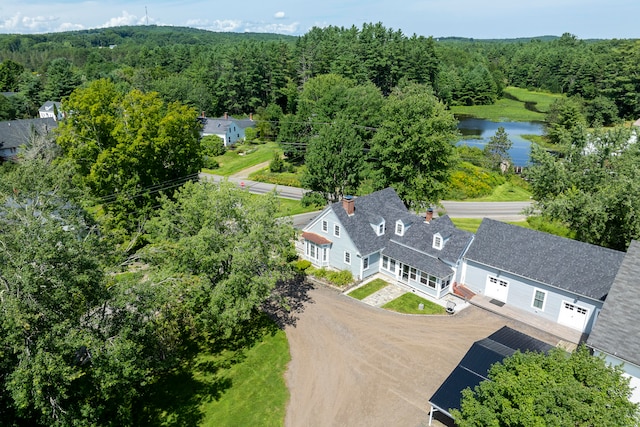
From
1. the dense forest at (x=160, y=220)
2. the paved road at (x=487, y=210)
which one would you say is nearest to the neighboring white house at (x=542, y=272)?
the dense forest at (x=160, y=220)

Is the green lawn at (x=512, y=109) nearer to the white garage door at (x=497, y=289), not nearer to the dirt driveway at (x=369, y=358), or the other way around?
the white garage door at (x=497, y=289)

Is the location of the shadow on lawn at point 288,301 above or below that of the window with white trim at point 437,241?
below

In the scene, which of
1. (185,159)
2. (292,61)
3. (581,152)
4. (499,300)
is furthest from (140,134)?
(292,61)

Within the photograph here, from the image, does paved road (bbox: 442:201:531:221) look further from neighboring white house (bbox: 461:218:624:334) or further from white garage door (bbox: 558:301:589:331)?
white garage door (bbox: 558:301:589:331)

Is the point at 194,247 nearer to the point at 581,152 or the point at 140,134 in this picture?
the point at 140,134

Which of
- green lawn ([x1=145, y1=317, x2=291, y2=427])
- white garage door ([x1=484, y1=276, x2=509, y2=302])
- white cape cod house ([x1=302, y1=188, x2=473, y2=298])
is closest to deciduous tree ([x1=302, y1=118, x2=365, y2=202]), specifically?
white cape cod house ([x1=302, y1=188, x2=473, y2=298])

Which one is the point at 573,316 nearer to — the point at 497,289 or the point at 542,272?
the point at 542,272
